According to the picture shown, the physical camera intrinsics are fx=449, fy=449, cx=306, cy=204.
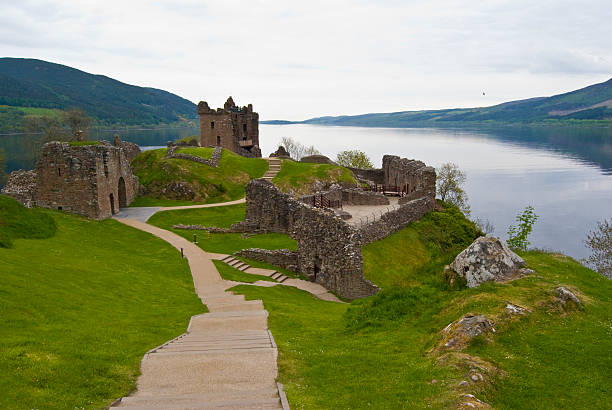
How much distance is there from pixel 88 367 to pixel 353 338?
26.8 ft

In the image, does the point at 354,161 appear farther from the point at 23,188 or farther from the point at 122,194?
the point at 23,188

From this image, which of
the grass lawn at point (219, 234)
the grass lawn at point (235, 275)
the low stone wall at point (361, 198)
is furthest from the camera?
the low stone wall at point (361, 198)

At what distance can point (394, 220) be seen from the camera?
36906 mm

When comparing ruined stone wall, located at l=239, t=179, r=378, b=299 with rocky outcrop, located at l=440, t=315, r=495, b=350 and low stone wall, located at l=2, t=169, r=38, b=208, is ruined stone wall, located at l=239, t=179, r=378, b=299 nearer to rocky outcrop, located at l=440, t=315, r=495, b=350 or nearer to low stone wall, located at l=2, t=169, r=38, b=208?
rocky outcrop, located at l=440, t=315, r=495, b=350

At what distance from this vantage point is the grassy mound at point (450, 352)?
969 cm

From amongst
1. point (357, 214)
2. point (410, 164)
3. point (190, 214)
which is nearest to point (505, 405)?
point (357, 214)

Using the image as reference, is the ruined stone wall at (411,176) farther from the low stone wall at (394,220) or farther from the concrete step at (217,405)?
the concrete step at (217,405)

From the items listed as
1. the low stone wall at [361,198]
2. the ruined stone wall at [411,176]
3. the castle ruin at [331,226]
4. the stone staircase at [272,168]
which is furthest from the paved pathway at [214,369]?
the stone staircase at [272,168]

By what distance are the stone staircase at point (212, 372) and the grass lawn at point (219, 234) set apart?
18775 millimetres

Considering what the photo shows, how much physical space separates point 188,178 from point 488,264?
149 feet

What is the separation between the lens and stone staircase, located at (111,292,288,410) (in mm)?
9859

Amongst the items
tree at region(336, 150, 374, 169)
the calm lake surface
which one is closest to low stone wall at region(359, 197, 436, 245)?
the calm lake surface

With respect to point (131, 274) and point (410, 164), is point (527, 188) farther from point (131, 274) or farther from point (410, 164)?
point (131, 274)

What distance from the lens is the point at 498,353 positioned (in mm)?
11086
